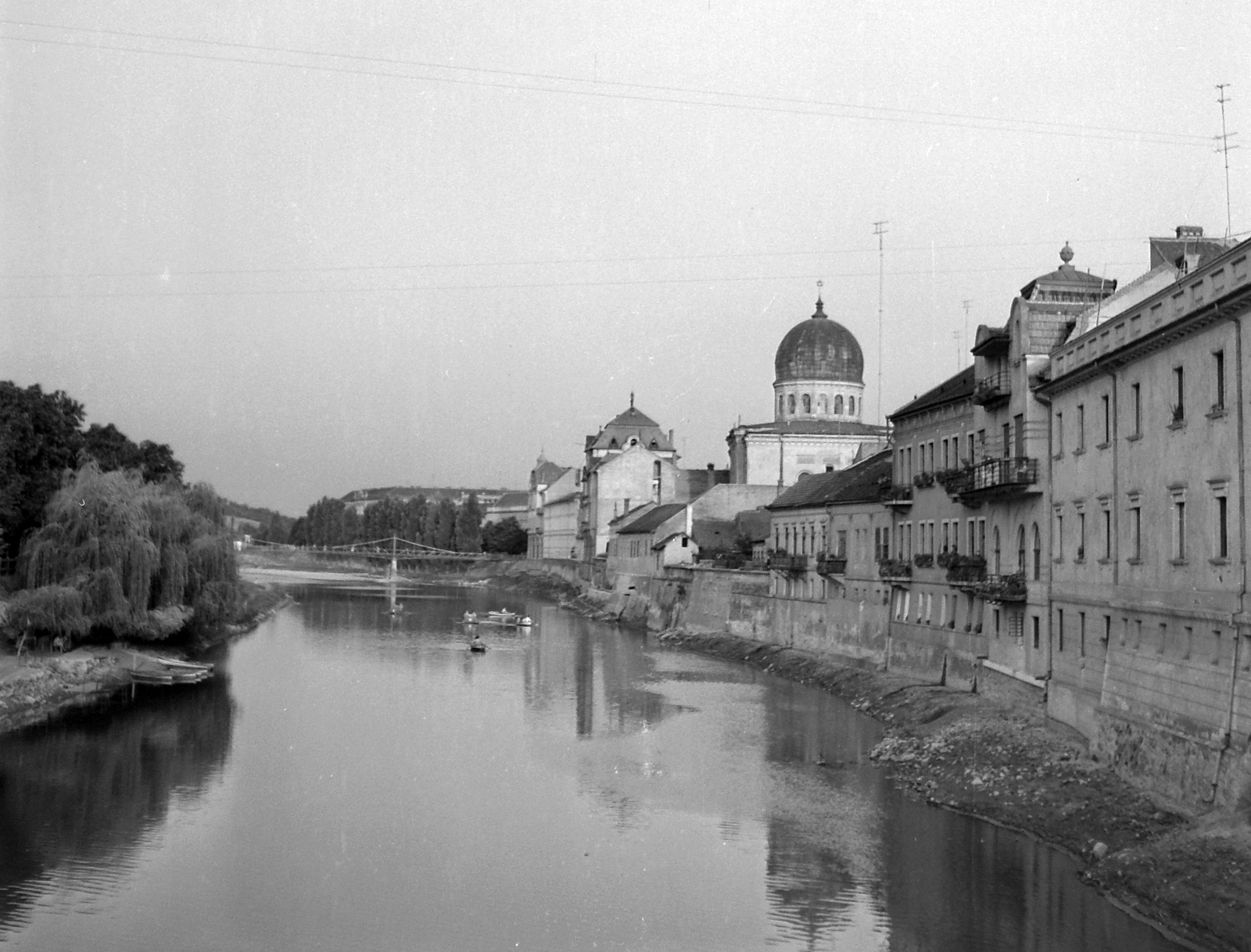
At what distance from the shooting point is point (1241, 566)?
1997cm

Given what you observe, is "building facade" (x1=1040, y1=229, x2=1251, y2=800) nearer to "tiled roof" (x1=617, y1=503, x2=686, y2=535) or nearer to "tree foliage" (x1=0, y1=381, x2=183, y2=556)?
"tree foliage" (x1=0, y1=381, x2=183, y2=556)

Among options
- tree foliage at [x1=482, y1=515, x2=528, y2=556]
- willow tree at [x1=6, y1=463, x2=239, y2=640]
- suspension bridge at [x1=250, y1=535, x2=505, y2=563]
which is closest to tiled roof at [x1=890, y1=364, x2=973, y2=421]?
willow tree at [x1=6, y1=463, x2=239, y2=640]

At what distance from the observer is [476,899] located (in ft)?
67.4

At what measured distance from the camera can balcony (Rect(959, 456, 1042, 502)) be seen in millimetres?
31453

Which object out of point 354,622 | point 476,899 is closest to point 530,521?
point 354,622

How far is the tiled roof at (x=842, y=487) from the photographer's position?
49.4 meters

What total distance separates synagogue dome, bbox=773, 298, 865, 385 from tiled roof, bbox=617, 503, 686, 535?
11.4m

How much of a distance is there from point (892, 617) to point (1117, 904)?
24419 mm

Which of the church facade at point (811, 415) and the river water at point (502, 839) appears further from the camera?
the church facade at point (811, 415)

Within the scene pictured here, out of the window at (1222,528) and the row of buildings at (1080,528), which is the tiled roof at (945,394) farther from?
the window at (1222,528)

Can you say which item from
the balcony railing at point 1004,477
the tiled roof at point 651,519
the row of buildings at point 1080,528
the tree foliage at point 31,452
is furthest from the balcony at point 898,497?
the tiled roof at point 651,519

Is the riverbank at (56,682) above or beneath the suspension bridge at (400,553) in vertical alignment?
beneath

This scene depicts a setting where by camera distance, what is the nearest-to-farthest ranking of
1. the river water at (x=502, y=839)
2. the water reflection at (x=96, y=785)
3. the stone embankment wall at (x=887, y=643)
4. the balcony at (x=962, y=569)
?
the river water at (x=502, y=839) → the stone embankment wall at (x=887, y=643) → the water reflection at (x=96, y=785) → the balcony at (x=962, y=569)

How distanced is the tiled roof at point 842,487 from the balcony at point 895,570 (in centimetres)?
293
